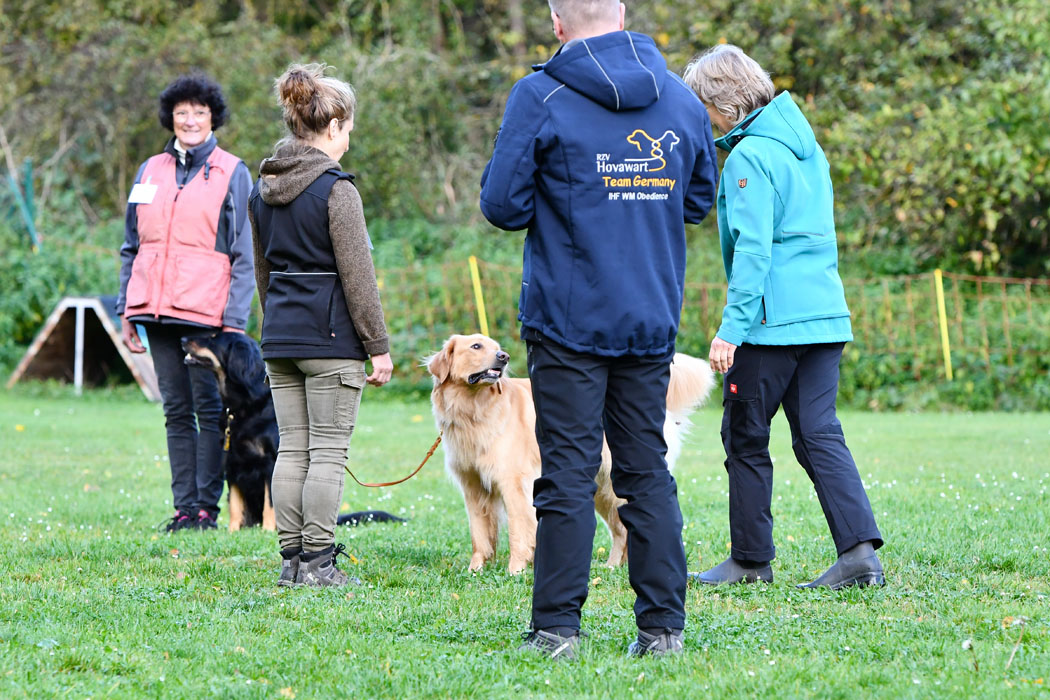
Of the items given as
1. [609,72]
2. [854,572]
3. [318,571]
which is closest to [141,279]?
[318,571]

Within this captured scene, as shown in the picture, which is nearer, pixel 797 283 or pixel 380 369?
pixel 797 283

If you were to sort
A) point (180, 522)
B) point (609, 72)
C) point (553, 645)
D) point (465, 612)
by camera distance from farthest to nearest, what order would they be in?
1. point (180, 522)
2. point (465, 612)
3. point (553, 645)
4. point (609, 72)

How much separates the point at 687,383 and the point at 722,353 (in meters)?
0.99

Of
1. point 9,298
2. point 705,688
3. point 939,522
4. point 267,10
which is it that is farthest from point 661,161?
point 267,10

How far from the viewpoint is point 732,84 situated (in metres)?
4.17

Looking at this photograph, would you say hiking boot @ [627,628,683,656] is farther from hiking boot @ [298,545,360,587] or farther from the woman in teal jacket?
hiking boot @ [298,545,360,587]

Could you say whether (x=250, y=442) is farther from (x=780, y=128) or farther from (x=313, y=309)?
(x=780, y=128)

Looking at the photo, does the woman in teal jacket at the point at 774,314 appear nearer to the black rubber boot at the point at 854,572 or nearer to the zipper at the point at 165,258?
the black rubber boot at the point at 854,572

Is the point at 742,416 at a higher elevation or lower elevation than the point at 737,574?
higher

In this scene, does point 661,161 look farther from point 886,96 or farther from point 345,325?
point 886,96

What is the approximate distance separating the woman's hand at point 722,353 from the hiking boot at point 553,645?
121 cm


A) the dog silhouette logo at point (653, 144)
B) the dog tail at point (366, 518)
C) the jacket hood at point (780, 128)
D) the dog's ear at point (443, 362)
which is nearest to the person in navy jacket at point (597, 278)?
the dog silhouette logo at point (653, 144)

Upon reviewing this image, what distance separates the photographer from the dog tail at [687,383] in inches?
194

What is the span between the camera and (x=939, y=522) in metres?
5.44
